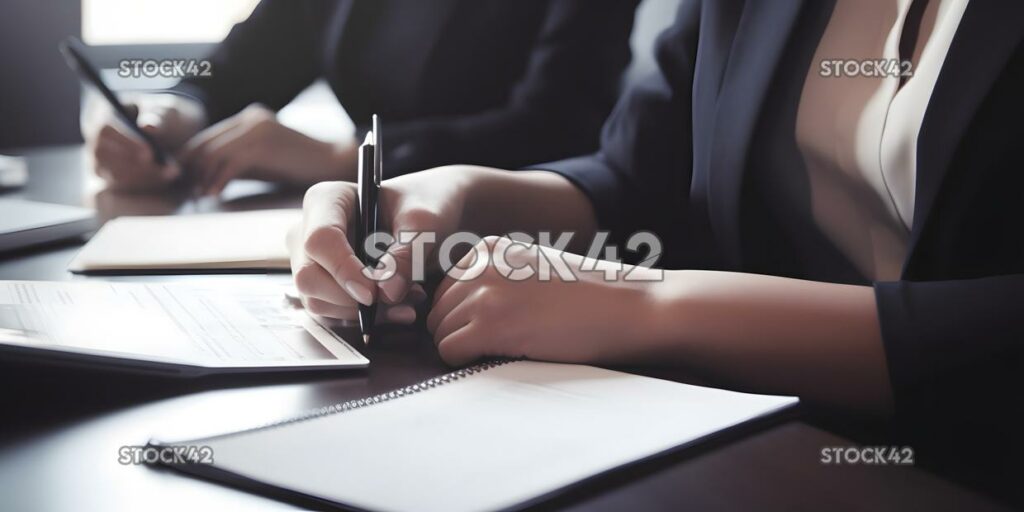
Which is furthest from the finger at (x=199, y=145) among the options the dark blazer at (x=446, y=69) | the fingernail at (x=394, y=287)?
the fingernail at (x=394, y=287)

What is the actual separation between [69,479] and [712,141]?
68cm

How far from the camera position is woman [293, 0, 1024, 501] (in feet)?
1.78

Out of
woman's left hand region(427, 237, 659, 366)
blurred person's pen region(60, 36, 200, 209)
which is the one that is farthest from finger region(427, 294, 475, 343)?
blurred person's pen region(60, 36, 200, 209)

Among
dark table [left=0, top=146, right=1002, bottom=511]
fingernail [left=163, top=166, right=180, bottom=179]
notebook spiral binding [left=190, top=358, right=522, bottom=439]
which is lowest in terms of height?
dark table [left=0, top=146, right=1002, bottom=511]

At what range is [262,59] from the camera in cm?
196

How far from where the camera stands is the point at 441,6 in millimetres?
1808

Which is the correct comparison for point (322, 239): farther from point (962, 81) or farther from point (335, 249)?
point (962, 81)

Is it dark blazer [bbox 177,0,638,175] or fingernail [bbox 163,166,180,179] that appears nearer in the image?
fingernail [bbox 163,166,180,179]

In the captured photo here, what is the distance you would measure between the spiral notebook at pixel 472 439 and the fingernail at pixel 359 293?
96mm

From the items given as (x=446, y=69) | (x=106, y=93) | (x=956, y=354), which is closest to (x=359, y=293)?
(x=956, y=354)

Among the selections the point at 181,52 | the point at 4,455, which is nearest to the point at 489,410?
the point at 4,455

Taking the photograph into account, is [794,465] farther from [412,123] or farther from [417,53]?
[417,53]

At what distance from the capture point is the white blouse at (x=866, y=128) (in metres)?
0.75

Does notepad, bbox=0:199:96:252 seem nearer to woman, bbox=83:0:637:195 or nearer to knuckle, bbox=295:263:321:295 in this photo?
woman, bbox=83:0:637:195
